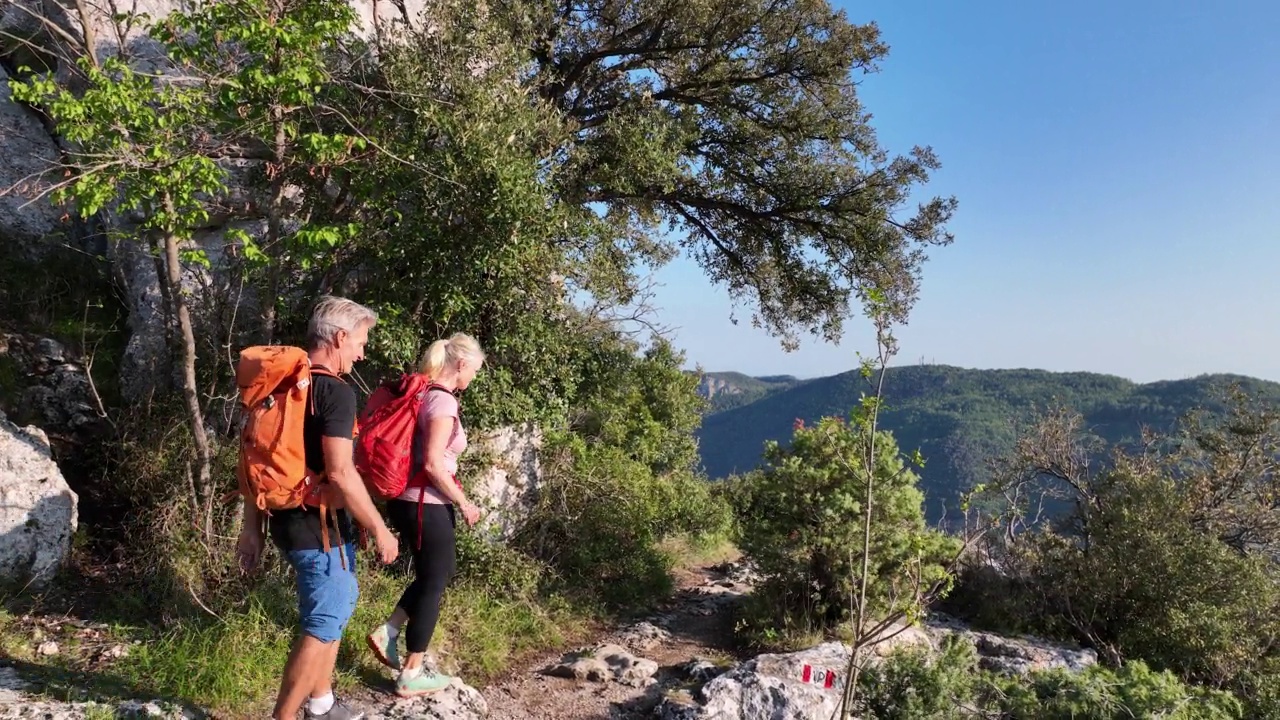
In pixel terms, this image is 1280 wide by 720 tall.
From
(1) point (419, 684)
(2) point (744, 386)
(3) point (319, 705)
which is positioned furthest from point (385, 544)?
(2) point (744, 386)

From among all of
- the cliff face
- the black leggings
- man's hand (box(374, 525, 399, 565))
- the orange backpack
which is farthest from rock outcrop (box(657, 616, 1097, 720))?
the cliff face

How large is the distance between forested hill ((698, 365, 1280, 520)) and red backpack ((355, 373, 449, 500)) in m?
18.6

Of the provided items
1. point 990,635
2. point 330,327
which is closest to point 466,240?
point 330,327

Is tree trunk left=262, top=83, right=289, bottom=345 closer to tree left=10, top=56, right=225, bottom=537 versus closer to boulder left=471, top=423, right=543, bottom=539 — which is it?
tree left=10, top=56, right=225, bottom=537

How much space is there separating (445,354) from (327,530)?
1211 millimetres

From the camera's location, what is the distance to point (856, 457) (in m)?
6.14

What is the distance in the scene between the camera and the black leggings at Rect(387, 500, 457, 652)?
12.3 feet

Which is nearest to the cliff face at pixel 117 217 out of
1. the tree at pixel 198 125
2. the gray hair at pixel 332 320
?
the tree at pixel 198 125

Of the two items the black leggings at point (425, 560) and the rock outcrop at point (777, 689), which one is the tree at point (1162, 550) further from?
the black leggings at point (425, 560)

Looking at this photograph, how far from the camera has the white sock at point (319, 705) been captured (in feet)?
10.3

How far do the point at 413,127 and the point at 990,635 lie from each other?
690cm

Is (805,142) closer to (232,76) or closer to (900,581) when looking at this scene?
(900,581)

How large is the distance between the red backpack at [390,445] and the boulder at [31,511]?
8.24ft

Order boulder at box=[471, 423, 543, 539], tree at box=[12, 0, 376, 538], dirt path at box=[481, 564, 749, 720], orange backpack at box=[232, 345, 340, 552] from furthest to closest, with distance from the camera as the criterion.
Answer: boulder at box=[471, 423, 543, 539]
dirt path at box=[481, 564, 749, 720]
tree at box=[12, 0, 376, 538]
orange backpack at box=[232, 345, 340, 552]
